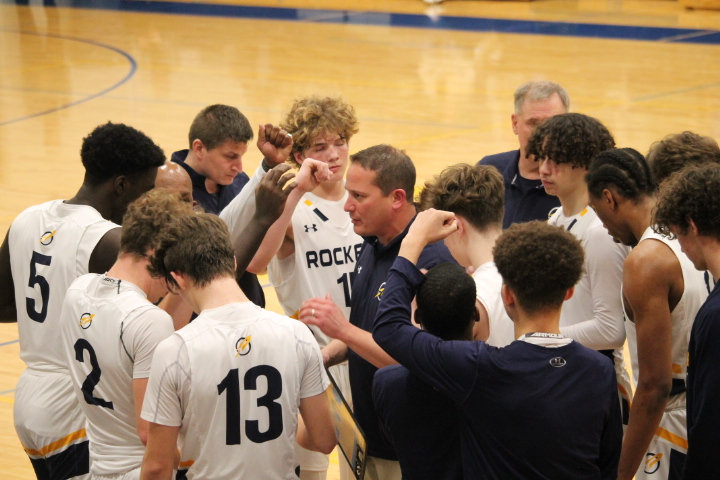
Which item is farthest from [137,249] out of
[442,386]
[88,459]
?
[442,386]

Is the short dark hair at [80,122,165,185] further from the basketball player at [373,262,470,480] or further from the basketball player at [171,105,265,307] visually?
the basketball player at [373,262,470,480]

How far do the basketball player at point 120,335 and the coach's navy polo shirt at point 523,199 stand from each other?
7.96ft

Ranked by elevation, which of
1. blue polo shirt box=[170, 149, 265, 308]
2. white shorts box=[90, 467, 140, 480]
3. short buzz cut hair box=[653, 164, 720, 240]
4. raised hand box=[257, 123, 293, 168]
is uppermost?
short buzz cut hair box=[653, 164, 720, 240]

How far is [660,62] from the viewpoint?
18125 mm

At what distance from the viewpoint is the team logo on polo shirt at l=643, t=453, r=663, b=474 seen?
4286mm

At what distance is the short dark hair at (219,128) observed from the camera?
5672 mm

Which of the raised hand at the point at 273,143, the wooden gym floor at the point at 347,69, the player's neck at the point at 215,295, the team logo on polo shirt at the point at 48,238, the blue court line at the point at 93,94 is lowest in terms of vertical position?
the blue court line at the point at 93,94

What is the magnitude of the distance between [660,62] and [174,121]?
29.9 ft

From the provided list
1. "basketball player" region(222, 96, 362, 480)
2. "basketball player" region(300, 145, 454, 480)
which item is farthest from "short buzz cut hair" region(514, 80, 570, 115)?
"basketball player" region(300, 145, 454, 480)

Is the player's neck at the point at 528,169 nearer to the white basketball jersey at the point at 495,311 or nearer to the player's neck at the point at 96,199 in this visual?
the white basketball jersey at the point at 495,311

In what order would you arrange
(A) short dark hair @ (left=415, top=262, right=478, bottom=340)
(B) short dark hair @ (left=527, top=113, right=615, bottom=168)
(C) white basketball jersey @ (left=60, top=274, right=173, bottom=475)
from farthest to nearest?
(B) short dark hair @ (left=527, top=113, right=615, bottom=168) < (C) white basketball jersey @ (left=60, top=274, right=173, bottom=475) < (A) short dark hair @ (left=415, top=262, right=478, bottom=340)

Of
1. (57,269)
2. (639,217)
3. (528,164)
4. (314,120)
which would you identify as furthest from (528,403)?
(528,164)

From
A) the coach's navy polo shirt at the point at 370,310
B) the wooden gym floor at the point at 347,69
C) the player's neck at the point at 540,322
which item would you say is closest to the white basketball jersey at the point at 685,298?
the coach's navy polo shirt at the point at 370,310

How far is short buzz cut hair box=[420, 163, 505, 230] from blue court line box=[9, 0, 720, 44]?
17517 mm
